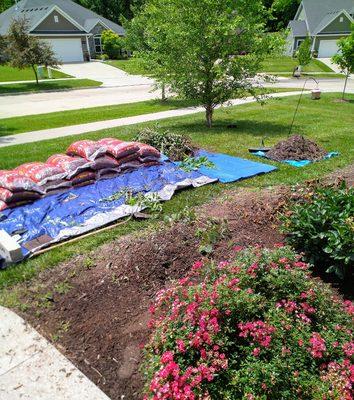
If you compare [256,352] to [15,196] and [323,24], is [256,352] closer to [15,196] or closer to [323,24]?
[15,196]

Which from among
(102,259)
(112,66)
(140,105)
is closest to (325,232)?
(102,259)

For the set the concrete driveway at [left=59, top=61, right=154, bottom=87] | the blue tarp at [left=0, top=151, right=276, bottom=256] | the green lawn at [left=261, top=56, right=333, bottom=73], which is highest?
the blue tarp at [left=0, top=151, right=276, bottom=256]

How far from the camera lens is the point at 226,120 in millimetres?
13547

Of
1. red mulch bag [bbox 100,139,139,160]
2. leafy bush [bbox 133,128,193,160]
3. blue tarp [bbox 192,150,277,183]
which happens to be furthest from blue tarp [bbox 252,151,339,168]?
red mulch bag [bbox 100,139,139,160]

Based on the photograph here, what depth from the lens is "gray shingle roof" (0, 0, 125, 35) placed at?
133ft

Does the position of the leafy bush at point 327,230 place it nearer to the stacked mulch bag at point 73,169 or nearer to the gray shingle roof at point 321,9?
the stacked mulch bag at point 73,169

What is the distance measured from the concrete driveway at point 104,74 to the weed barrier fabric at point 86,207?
1988cm

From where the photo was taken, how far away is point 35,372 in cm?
331

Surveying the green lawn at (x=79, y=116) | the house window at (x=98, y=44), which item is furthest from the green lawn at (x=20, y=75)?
the house window at (x=98, y=44)

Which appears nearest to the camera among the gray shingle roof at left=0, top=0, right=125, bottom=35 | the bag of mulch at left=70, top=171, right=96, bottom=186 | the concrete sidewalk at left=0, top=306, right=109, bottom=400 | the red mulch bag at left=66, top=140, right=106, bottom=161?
the concrete sidewalk at left=0, top=306, right=109, bottom=400

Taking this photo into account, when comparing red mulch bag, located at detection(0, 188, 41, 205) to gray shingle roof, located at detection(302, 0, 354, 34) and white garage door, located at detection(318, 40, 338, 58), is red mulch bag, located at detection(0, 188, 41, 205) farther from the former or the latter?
gray shingle roof, located at detection(302, 0, 354, 34)

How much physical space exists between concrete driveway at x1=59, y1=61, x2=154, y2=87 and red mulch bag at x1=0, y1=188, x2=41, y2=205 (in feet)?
68.3

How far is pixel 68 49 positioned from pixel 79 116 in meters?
31.3

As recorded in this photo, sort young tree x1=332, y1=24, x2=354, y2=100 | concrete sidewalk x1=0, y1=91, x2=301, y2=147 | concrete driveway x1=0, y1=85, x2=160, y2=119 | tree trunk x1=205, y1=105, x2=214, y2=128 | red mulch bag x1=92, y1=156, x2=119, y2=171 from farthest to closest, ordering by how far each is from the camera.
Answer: young tree x1=332, y1=24, x2=354, y2=100
concrete driveway x1=0, y1=85, x2=160, y2=119
tree trunk x1=205, y1=105, x2=214, y2=128
concrete sidewalk x1=0, y1=91, x2=301, y2=147
red mulch bag x1=92, y1=156, x2=119, y2=171
